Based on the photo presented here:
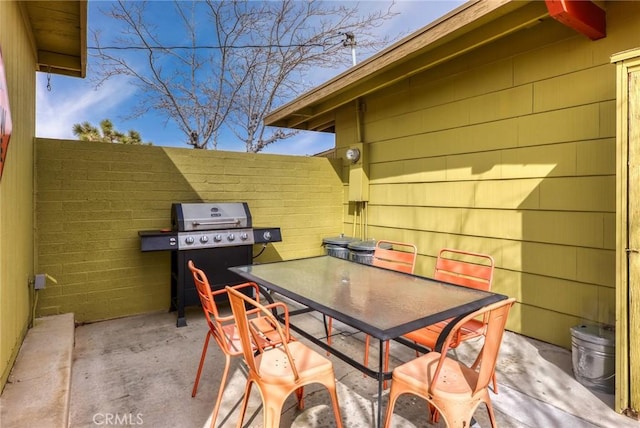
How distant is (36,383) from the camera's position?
1954 millimetres

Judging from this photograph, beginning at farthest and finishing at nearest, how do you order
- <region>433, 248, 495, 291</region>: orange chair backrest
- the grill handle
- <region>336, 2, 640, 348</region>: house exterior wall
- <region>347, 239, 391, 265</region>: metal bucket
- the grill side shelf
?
<region>347, 239, 391, 265</region>: metal bucket → the grill handle → the grill side shelf → <region>336, 2, 640, 348</region>: house exterior wall → <region>433, 248, 495, 291</region>: orange chair backrest

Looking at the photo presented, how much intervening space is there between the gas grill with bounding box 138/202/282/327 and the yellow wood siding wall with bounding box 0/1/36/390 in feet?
3.04

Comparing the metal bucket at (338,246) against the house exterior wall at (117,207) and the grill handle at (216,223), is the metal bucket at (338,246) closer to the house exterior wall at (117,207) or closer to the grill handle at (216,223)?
the house exterior wall at (117,207)

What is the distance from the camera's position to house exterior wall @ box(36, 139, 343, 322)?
3.37 meters

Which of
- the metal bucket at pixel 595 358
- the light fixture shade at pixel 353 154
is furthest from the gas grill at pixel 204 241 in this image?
the metal bucket at pixel 595 358

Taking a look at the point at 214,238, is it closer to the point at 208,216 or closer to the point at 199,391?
the point at 208,216

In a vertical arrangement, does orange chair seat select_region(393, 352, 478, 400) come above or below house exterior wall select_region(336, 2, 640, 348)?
below

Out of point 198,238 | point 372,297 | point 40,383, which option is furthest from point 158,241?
point 372,297

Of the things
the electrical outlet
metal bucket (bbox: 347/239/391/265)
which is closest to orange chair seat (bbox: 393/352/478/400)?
metal bucket (bbox: 347/239/391/265)

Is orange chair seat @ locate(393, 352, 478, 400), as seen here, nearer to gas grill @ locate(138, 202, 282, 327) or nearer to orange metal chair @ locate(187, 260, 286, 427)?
orange metal chair @ locate(187, 260, 286, 427)

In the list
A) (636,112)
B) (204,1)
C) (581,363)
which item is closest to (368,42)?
(204,1)

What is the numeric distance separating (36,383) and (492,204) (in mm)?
3731

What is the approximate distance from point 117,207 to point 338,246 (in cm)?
260

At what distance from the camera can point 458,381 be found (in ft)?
5.14
